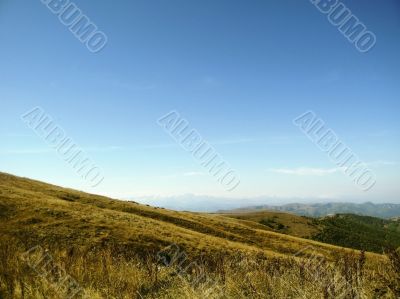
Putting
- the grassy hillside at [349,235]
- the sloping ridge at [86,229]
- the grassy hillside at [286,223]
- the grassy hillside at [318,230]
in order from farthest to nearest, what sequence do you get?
the grassy hillside at [349,235] → the grassy hillside at [318,230] → the grassy hillside at [286,223] → the sloping ridge at [86,229]

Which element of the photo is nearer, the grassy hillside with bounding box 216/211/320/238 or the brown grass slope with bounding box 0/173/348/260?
the brown grass slope with bounding box 0/173/348/260

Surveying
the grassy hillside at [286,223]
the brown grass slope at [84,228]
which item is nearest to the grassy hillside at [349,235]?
the grassy hillside at [286,223]

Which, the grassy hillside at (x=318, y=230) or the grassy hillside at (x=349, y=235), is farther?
the grassy hillside at (x=349, y=235)

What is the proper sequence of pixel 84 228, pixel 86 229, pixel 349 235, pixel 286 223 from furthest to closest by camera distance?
pixel 349 235 → pixel 286 223 → pixel 84 228 → pixel 86 229

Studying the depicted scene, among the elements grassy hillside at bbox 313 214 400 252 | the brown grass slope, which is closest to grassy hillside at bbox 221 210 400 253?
grassy hillside at bbox 313 214 400 252

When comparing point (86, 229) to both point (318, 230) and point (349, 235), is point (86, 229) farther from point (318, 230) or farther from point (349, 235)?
point (349, 235)

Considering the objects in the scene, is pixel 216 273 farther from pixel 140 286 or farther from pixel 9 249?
pixel 9 249

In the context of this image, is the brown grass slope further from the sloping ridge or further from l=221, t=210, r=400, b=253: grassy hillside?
l=221, t=210, r=400, b=253: grassy hillside

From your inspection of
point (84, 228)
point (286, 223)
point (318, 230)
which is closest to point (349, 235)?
point (318, 230)

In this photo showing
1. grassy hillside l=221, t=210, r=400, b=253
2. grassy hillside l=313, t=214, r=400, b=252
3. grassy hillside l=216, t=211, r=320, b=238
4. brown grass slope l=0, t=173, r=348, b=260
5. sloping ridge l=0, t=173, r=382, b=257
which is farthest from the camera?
grassy hillside l=313, t=214, r=400, b=252

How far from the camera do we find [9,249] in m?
8.28

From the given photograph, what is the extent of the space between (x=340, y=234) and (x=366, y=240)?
810 centimetres

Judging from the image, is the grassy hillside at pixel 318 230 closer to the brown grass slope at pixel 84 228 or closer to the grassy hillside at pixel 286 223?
the grassy hillside at pixel 286 223

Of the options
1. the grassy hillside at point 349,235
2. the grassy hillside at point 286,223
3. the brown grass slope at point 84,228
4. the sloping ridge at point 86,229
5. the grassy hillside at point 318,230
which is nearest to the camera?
the sloping ridge at point 86,229
